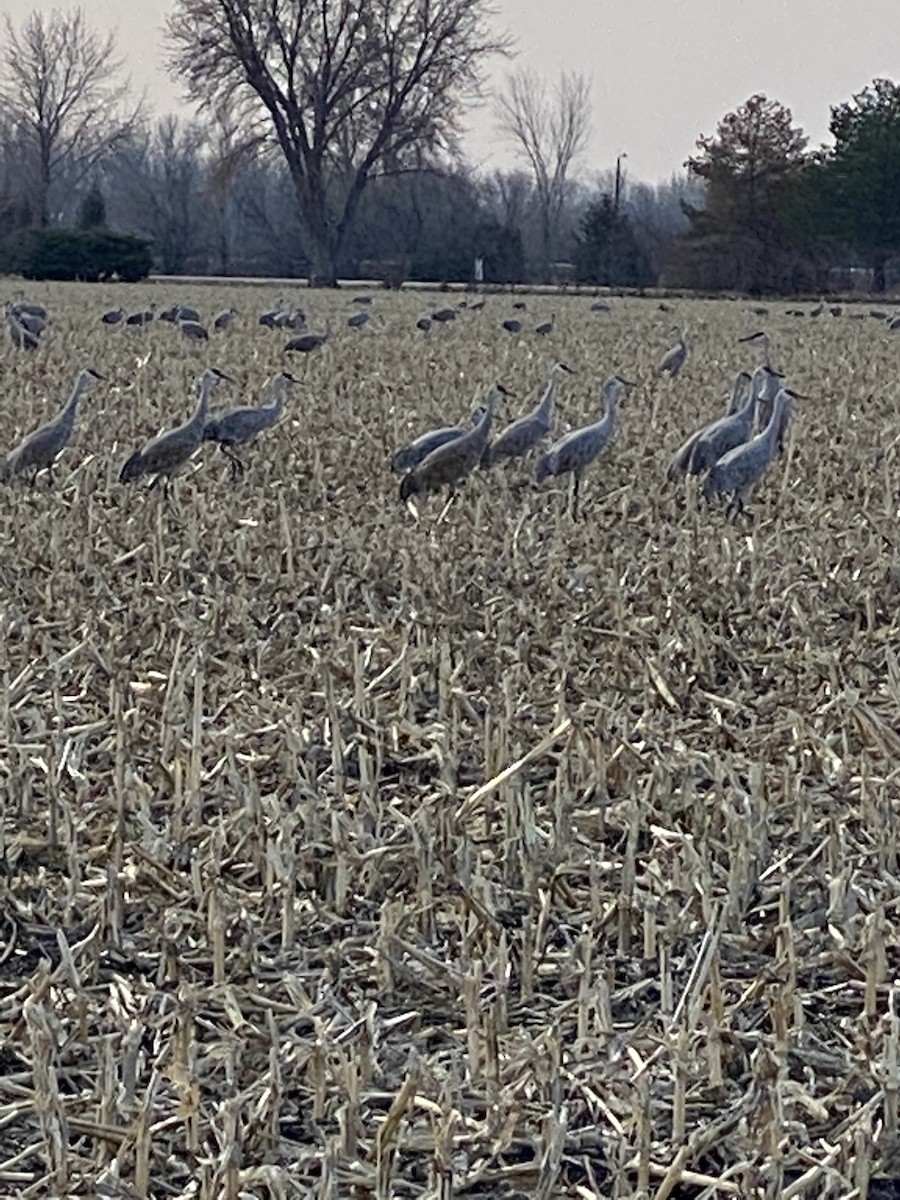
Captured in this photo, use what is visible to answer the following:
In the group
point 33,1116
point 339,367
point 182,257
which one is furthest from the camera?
point 182,257

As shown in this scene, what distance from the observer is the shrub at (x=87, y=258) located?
Result: 41969 millimetres

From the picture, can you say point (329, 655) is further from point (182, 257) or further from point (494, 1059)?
point (182, 257)

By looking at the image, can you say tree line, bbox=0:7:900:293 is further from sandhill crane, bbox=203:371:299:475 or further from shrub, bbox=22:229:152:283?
sandhill crane, bbox=203:371:299:475

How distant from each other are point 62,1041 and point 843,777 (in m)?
2.14

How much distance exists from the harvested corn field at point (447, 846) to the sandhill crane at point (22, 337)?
7.72 m

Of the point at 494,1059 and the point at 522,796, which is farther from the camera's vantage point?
the point at 522,796

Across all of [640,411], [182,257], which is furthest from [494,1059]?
[182,257]

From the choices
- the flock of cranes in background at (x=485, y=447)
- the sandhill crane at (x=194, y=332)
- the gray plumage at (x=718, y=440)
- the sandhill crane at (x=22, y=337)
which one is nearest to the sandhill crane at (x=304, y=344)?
the sandhill crane at (x=194, y=332)

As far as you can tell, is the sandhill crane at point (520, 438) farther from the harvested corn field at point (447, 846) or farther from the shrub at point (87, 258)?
the shrub at point (87, 258)

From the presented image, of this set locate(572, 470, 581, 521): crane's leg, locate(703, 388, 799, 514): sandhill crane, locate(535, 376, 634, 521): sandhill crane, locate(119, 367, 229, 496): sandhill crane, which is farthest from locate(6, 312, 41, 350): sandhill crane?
locate(703, 388, 799, 514): sandhill crane

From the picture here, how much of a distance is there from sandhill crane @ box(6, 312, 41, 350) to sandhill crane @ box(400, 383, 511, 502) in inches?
307

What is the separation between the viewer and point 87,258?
4209 cm

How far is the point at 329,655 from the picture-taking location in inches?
207

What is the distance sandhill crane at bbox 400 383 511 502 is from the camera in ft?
26.2
